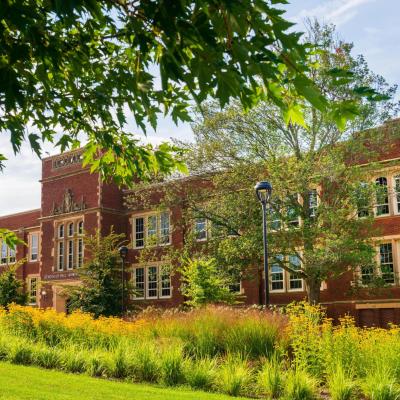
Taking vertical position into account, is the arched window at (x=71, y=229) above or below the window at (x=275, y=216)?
above

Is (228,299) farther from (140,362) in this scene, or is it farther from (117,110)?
(117,110)

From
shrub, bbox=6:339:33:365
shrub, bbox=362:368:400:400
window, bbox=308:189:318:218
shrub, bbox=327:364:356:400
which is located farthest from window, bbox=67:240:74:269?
shrub, bbox=362:368:400:400

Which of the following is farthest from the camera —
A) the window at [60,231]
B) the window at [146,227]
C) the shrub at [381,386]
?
the window at [60,231]

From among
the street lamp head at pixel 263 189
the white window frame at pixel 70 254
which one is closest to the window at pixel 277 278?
the street lamp head at pixel 263 189

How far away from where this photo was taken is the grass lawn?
27.5 ft

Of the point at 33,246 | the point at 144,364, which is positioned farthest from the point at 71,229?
the point at 144,364

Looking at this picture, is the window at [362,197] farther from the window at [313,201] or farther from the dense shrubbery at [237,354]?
the dense shrubbery at [237,354]

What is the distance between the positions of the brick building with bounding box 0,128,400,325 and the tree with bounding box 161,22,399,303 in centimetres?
294

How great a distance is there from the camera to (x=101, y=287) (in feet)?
87.5

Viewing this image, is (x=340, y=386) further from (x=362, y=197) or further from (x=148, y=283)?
(x=148, y=283)

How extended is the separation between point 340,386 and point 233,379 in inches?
68.6

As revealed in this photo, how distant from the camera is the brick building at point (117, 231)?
84.1 ft

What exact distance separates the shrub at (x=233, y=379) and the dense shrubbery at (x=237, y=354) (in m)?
0.02

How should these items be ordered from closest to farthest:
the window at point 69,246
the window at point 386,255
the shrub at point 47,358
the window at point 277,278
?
the shrub at point 47,358 → the window at point 386,255 → the window at point 277,278 → the window at point 69,246
